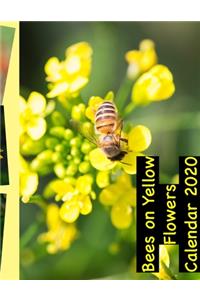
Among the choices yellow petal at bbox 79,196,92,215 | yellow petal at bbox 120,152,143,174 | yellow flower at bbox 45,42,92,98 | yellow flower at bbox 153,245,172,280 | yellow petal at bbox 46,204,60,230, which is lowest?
yellow flower at bbox 153,245,172,280

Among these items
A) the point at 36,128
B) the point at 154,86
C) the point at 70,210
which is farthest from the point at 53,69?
the point at 70,210

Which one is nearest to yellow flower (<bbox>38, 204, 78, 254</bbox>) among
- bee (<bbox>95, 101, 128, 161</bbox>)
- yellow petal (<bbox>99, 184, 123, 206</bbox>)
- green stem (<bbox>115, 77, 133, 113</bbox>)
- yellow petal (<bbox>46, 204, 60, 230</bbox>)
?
yellow petal (<bbox>46, 204, 60, 230</bbox>)

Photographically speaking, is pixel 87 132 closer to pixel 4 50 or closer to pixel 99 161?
pixel 99 161

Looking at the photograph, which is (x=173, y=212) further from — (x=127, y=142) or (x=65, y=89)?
(x=65, y=89)

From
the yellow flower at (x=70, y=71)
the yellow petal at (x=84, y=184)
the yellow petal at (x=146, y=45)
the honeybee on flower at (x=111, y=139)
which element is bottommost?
the yellow petal at (x=84, y=184)

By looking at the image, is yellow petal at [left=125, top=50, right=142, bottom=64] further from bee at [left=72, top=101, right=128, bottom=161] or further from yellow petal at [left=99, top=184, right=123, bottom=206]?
yellow petal at [left=99, top=184, right=123, bottom=206]

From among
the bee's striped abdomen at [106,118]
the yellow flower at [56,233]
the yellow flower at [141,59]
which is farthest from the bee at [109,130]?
the yellow flower at [56,233]

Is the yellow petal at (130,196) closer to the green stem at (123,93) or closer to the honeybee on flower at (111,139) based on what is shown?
the honeybee on flower at (111,139)
